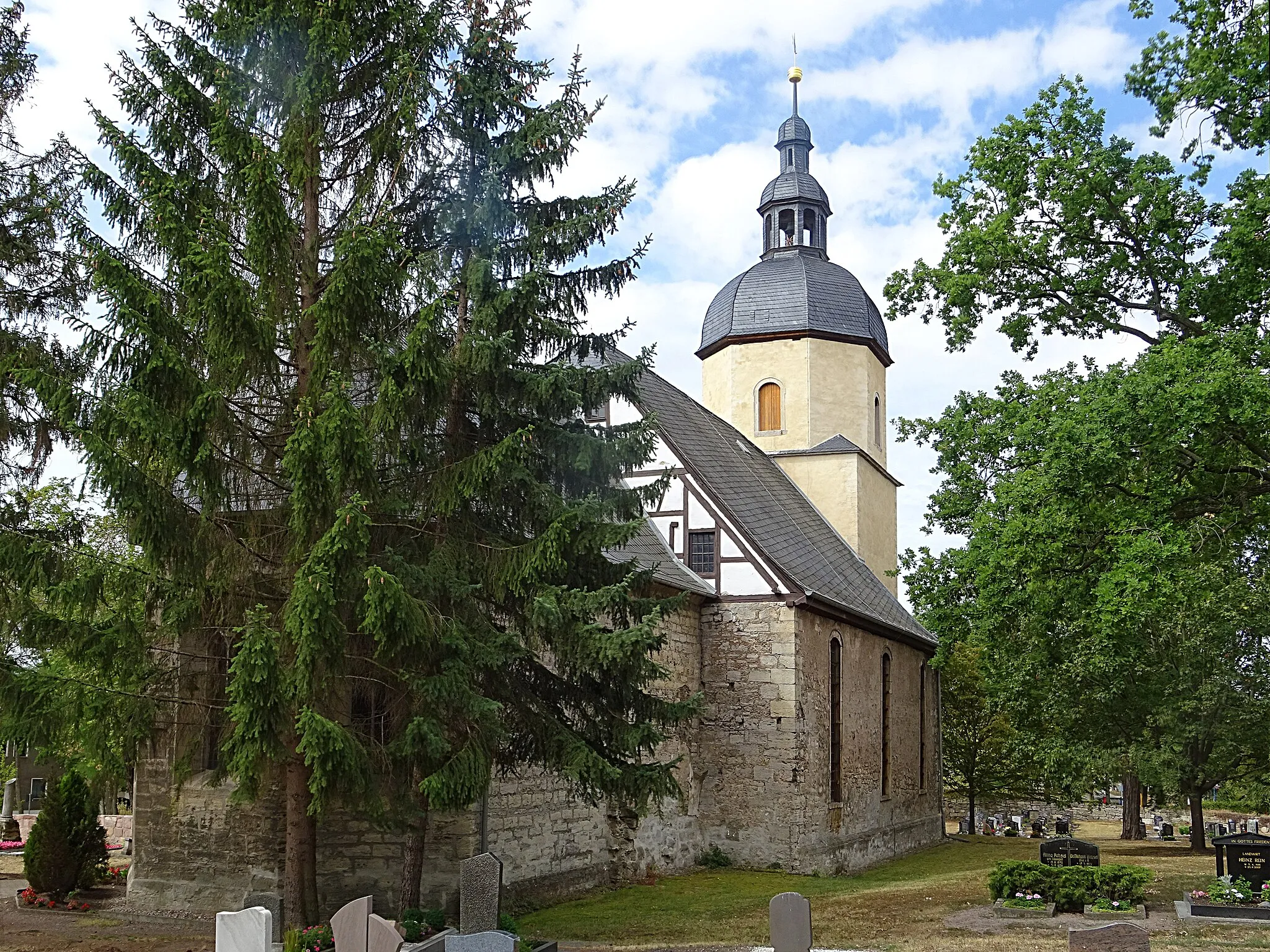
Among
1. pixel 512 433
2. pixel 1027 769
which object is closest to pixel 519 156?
pixel 512 433

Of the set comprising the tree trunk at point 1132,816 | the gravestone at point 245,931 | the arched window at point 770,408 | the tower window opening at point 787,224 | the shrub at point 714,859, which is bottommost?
the tree trunk at point 1132,816

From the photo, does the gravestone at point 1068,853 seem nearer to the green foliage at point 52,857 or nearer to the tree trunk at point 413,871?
the tree trunk at point 413,871

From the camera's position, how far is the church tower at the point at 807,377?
93.9ft

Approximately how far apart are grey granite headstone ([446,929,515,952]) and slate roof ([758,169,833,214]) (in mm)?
24224

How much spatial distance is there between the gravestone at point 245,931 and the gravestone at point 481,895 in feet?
6.72

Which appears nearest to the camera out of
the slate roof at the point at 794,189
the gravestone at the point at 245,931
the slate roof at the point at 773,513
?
the gravestone at the point at 245,931

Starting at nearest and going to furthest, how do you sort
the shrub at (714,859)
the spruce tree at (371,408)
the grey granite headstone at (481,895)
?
the spruce tree at (371,408) < the grey granite headstone at (481,895) < the shrub at (714,859)

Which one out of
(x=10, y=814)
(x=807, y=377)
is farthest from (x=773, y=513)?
(x=10, y=814)

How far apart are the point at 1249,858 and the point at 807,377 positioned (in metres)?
16.5

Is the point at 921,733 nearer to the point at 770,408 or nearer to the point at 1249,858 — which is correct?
the point at 770,408

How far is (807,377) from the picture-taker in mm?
28453

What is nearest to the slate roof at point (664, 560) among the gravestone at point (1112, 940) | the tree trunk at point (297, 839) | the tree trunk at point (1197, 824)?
the tree trunk at point (297, 839)

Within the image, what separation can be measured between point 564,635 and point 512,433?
6.42 feet

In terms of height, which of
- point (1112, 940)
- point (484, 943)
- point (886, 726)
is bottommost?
point (484, 943)
